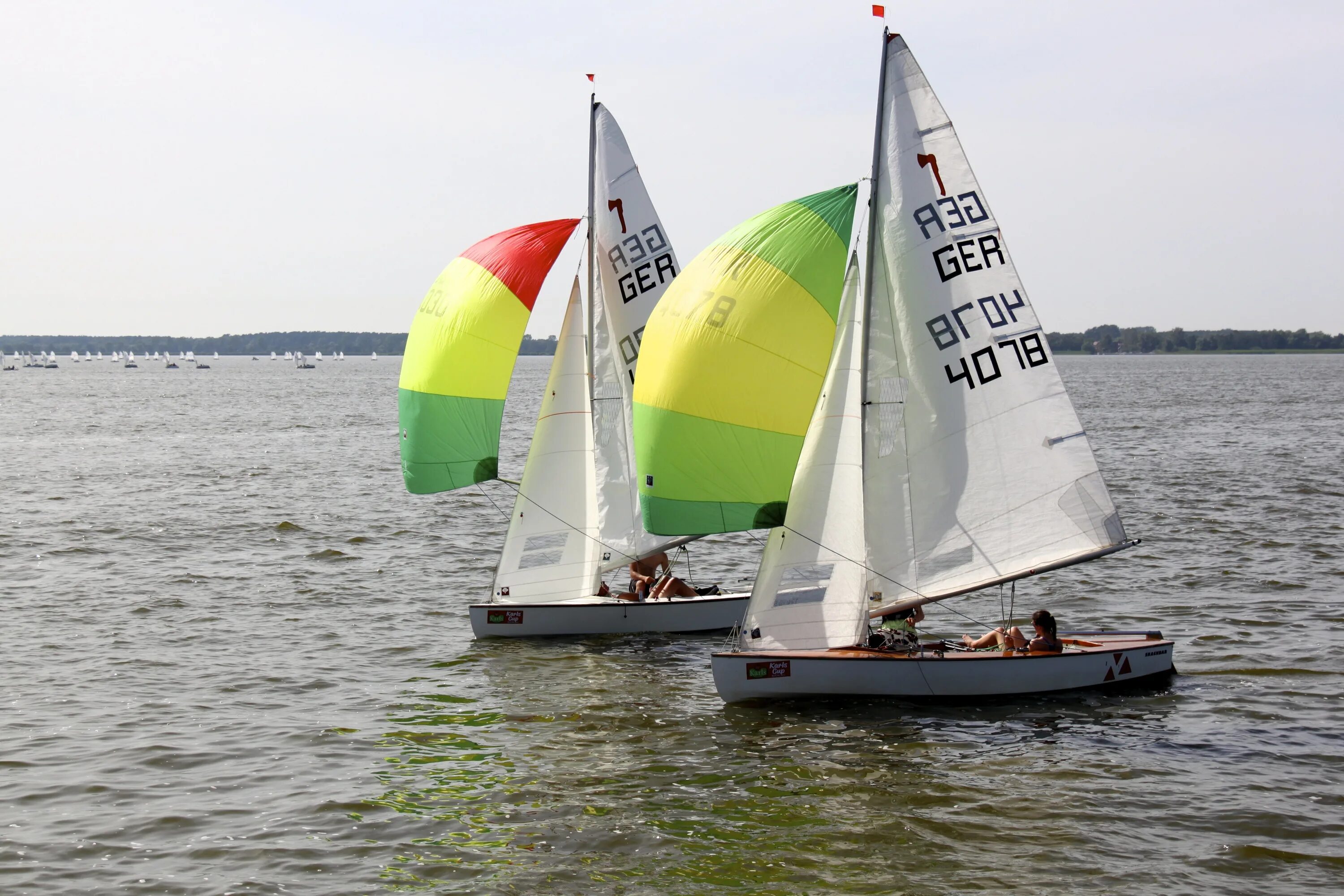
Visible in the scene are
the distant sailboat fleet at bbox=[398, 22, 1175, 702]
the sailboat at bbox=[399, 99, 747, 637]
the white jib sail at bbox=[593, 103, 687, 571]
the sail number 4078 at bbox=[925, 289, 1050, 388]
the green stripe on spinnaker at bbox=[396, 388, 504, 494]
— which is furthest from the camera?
the white jib sail at bbox=[593, 103, 687, 571]

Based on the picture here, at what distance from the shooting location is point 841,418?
16578 millimetres

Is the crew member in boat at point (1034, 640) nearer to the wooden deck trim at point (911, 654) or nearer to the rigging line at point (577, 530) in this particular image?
the wooden deck trim at point (911, 654)

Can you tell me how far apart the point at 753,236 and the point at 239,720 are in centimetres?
921

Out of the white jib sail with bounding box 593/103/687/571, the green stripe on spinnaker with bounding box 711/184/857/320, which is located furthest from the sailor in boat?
the green stripe on spinnaker with bounding box 711/184/857/320

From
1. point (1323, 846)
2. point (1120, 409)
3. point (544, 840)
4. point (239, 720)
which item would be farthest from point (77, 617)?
point (1120, 409)

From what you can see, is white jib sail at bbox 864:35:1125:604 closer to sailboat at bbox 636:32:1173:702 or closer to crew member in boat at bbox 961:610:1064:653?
sailboat at bbox 636:32:1173:702

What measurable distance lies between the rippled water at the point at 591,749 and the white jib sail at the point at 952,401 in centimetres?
213

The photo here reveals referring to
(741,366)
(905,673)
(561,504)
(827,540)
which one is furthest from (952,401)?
(561,504)

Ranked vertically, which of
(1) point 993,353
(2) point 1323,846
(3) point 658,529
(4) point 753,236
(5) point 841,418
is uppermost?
(4) point 753,236

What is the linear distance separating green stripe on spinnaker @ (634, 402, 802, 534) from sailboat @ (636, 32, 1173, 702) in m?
0.27

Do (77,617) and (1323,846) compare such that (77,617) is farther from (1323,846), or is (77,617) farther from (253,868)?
(1323,846)

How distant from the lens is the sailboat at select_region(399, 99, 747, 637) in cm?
2033

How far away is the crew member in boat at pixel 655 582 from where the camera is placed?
21.0 metres

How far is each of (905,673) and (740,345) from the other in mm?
4756
